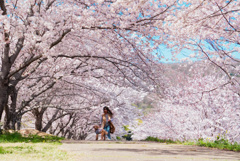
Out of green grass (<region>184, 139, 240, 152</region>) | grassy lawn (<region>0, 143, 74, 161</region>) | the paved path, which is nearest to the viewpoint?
grassy lawn (<region>0, 143, 74, 161</region>)

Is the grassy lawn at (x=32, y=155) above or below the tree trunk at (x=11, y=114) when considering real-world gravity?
below

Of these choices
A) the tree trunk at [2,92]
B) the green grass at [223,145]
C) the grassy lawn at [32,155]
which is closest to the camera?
the grassy lawn at [32,155]

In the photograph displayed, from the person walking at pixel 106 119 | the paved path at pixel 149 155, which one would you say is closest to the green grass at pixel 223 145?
the paved path at pixel 149 155

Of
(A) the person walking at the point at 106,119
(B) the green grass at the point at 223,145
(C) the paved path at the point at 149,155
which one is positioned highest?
(A) the person walking at the point at 106,119

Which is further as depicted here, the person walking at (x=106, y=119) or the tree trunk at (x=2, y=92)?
the person walking at (x=106, y=119)

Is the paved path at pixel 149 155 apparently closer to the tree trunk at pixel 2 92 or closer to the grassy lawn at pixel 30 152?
the grassy lawn at pixel 30 152

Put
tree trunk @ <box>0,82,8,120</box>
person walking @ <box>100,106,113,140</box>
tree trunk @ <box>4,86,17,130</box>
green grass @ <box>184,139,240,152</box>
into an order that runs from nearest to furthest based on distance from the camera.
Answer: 1. green grass @ <box>184,139,240,152</box>
2. tree trunk @ <box>0,82,8,120</box>
3. tree trunk @ <box>4,86,17,130</box>
4. person walking @ <box>100,106,113,140</box>

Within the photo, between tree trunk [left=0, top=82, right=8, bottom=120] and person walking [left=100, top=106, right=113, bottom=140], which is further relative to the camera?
person walking [left=100, top=106, right=113, bottom=140]

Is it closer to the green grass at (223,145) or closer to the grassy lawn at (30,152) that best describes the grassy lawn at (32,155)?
the grassy lawn at (30,152)

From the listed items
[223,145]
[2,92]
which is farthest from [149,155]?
[2,92]

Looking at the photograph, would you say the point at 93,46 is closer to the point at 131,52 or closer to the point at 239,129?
the point at 131,52

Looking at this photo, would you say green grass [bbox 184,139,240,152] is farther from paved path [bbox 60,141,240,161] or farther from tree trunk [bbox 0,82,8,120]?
tree trunk [bbox 0,82,8,120]

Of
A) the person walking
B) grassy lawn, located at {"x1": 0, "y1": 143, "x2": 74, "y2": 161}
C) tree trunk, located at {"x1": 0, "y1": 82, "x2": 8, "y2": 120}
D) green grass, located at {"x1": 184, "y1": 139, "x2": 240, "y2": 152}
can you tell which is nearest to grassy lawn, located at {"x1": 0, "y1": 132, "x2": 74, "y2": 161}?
grassy lawn, located at {"x1": 0, "y1": 143, "x2": 74, "y2": 161}

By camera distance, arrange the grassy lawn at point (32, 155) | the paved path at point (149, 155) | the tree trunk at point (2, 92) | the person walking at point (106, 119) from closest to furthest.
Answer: the grassy lawn at point (32, 155) → the paved path at point (149, 155) → the tree trunk at point (2, 92) → the person walking at point (106, 119)
